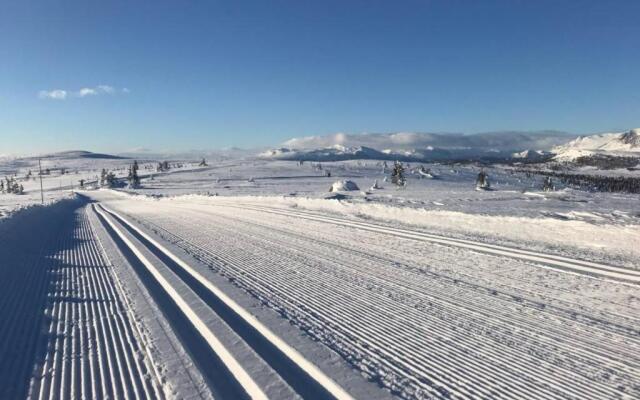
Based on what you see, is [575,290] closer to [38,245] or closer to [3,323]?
[3,323]

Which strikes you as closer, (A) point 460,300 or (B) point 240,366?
(B) point 240,366

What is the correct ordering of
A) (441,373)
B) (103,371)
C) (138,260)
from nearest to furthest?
(441,373)
(103,371)
(138,260)

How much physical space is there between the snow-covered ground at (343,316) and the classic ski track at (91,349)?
0.03m

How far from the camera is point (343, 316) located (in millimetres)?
8070

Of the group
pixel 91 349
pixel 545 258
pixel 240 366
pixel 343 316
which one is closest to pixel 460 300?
pixel 343 316

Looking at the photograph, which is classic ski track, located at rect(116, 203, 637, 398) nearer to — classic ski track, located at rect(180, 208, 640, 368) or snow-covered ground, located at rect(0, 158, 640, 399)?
snow-covered ground, located at rect(0, 158, 640, 399)

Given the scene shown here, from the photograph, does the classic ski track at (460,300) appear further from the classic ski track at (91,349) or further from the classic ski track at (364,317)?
the classic ski track at (91,349)

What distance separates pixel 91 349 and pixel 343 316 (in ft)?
13.2

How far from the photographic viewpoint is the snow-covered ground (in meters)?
5.65

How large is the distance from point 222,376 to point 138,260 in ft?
31.1

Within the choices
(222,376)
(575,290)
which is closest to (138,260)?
(222,376)

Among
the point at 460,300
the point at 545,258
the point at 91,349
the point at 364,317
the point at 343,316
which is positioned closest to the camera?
the point at 91,349

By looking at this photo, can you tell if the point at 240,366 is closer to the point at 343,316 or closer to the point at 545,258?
the point at 343,316

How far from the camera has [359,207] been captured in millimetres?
24891
